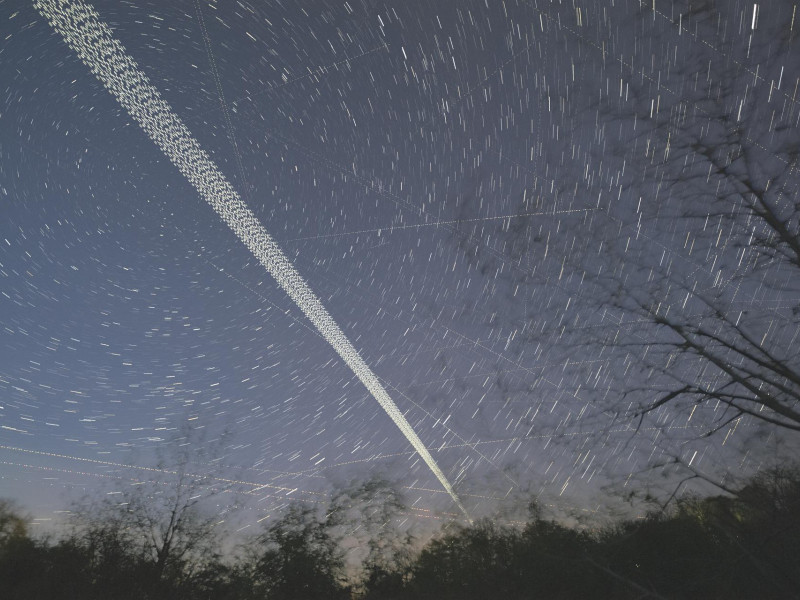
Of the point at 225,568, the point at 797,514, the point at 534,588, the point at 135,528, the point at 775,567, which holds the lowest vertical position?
the point at 534,588

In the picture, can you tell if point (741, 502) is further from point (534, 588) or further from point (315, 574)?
point (315, 574)

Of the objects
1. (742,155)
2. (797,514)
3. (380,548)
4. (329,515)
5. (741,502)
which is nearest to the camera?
(797,514)

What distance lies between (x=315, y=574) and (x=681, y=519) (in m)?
22.0

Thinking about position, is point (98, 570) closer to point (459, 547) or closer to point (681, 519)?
point (459, 547)

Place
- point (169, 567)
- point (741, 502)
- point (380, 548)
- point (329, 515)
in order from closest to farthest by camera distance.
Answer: point (741, 502) → point (169, 567) → point (329, 515) → point (380, 548)

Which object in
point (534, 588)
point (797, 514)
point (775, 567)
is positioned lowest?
point (534, 588)

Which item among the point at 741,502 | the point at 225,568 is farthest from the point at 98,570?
the point at 741,502

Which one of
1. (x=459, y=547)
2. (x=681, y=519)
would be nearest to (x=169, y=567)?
(x=459, y=547)

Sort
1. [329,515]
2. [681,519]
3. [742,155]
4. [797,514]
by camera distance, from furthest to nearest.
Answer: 1. [329,515]
2. [681,519]
3. [742,155]
4. [797,514]

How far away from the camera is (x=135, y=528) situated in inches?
969

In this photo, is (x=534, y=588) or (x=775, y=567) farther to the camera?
(x=534, y=588)

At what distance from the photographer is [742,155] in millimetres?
5773

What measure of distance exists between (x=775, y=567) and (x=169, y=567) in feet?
94.6

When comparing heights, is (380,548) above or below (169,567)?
below
